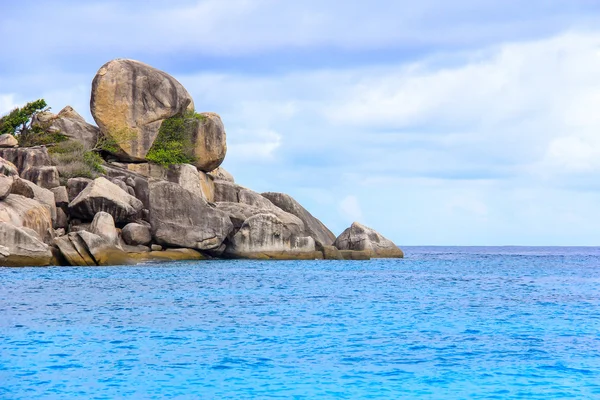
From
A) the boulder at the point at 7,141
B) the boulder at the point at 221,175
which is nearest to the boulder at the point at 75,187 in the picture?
the boulder at the point at 7,141

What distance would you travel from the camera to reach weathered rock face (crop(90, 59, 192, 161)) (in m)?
45.9

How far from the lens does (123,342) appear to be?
1443 centimetres

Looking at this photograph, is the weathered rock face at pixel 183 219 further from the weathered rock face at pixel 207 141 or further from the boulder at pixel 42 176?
the weathered rock face at pixel 207 141

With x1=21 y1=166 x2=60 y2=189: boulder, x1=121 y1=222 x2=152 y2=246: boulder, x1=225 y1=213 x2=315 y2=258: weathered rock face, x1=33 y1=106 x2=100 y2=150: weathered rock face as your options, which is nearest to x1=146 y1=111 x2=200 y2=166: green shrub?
x1=33 y1=106 x2=100 y2=150: weathered rock face

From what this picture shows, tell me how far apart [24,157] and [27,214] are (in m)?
7.37

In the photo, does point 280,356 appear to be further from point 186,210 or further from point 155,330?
point 186,210

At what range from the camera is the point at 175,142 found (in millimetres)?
48000

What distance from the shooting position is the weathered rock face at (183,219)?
4047 cm

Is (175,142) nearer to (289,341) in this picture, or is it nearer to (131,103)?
(131,103)

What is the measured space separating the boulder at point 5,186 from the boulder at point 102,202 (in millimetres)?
4162

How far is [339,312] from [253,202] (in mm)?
29149

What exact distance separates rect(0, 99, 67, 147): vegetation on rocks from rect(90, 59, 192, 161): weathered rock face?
297 centimetres

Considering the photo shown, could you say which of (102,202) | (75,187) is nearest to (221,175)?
(75,187)

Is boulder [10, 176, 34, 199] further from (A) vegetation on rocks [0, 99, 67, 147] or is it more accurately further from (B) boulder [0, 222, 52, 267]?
(A) vegetation on rocks [0, 99, 67, 147]
